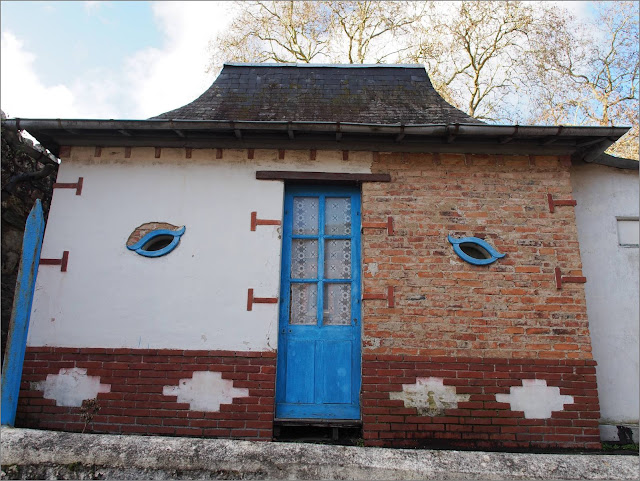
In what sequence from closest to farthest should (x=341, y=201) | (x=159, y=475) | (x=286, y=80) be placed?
(x=159, y=475), (x=341, y=201), (x=286, y=80)

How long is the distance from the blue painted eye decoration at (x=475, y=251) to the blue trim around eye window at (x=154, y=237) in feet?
10.1

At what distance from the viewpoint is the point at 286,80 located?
6621 mm

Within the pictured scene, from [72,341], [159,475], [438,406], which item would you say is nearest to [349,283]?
[438,406]

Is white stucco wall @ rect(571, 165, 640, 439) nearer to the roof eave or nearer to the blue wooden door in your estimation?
the roof eave

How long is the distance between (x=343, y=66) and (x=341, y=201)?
232 cm

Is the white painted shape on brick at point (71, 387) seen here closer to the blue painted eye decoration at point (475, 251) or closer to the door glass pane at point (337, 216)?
the door glass pane at point (337, 216)

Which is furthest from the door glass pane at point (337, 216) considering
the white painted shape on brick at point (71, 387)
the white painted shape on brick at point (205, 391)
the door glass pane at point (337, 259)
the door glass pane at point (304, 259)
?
the white painted shape on brick at point (71, 387)

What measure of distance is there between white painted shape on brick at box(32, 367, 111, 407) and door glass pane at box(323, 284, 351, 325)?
2463 mm

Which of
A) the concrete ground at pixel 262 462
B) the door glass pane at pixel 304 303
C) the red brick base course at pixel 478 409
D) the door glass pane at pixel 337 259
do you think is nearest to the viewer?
the concrete ground at pixel 262 462

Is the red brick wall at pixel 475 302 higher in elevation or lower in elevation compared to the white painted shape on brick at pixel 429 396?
higher

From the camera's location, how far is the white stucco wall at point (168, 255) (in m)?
5.07

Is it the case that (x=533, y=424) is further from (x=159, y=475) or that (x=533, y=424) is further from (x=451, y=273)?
(x=159, y=475)

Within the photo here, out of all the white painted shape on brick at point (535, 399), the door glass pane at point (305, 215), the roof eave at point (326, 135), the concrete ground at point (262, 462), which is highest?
the roof eave at point (326, 135)

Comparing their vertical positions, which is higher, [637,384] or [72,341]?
[72,341]
